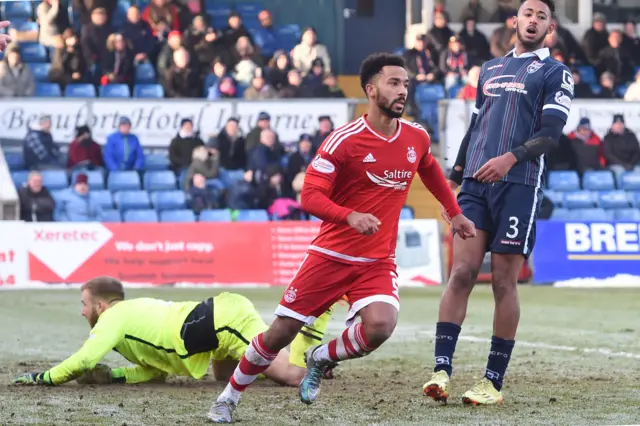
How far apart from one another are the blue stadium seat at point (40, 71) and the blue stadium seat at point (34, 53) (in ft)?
0.40

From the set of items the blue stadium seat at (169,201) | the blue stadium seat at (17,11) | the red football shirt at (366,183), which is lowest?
the blue stadium seat at (169,201)

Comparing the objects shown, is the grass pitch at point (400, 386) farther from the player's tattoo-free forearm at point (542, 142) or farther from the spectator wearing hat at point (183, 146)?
the spectator wearing hat at point (183, 146)

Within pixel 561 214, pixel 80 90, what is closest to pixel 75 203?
pixel 80 90

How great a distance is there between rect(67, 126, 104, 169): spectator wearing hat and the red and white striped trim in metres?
15.5

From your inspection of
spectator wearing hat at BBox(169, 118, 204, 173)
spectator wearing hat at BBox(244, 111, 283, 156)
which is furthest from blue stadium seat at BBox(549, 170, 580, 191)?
spectator wearing hat at BBox(169, 118, 204, 173)

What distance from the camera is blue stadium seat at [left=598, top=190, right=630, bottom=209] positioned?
934 inches

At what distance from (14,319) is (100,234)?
5.47m

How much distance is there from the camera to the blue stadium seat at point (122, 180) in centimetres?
2219

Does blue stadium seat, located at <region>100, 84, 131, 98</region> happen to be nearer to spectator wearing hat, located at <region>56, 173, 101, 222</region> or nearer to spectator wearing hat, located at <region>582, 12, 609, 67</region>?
spectator wearing hat, located at <region>56, 173, 101, 222</region>

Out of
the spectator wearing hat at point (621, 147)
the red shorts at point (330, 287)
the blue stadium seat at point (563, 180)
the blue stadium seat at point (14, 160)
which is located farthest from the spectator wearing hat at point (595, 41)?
the red shorts at point (330, 287)

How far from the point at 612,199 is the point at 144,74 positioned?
350 inches

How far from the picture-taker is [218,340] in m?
8.43

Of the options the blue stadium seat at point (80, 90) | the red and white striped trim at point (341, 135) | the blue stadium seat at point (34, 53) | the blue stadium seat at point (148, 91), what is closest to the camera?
the red and white striped trim at point (341, 135)

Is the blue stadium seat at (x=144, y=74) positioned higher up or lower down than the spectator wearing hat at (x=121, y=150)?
higher up
